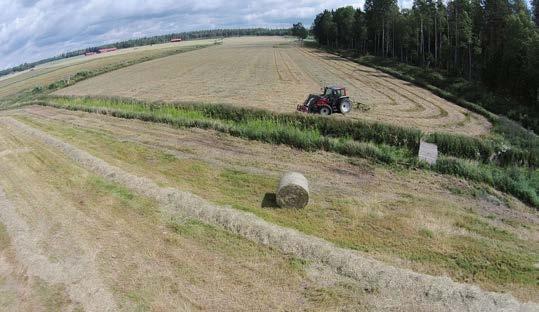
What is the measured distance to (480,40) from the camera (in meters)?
51.9

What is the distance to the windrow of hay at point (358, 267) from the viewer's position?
8.39 meters

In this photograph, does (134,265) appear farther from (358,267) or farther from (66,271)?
(358,267)

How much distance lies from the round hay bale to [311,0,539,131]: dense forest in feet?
76.7

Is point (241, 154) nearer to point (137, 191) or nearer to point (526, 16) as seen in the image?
point (137, 191)

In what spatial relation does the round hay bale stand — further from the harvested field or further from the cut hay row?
the cut hay row

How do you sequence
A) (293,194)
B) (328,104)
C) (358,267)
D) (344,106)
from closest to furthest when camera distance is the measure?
(358,267), (293,194), (328,104), (344,106)

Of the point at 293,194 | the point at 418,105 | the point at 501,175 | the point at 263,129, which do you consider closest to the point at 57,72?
the point at 418,105

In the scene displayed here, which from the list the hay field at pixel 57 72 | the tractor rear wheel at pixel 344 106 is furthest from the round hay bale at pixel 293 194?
the hay field at pixel 57 72

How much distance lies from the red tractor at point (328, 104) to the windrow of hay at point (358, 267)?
46.0 ft

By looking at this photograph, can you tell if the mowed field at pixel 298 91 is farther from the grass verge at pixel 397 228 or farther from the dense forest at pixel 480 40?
the grass verge at pixel 397 228

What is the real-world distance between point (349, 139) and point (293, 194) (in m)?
8.30

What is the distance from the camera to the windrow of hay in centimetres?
839

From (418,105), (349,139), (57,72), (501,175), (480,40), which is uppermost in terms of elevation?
(57,72)

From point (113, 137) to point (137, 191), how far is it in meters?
10.1
